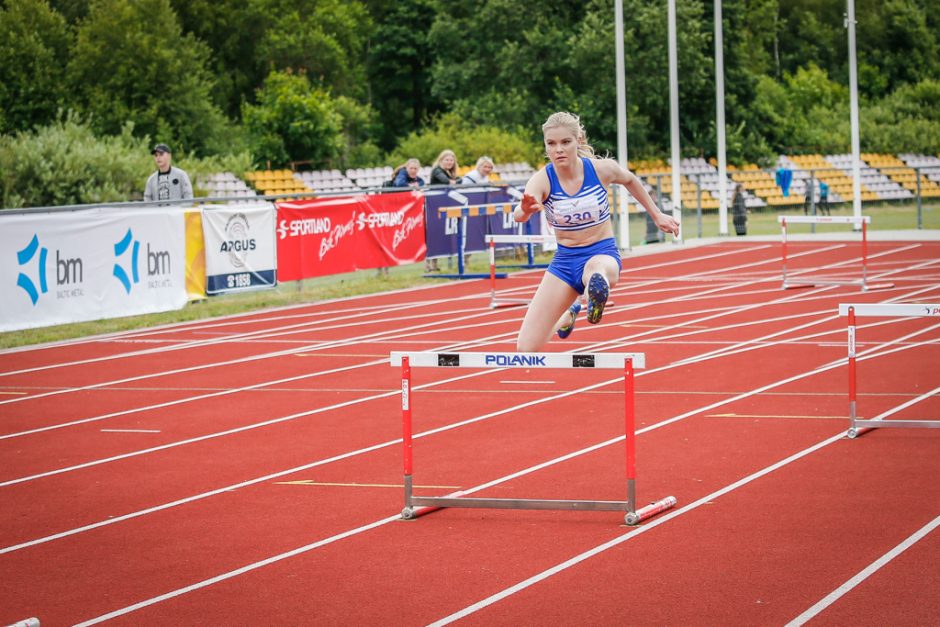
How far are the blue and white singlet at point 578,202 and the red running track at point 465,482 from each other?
159 cm

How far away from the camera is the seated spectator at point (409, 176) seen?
2456 cm

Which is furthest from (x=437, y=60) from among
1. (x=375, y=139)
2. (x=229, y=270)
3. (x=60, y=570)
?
(x=60, y=570)

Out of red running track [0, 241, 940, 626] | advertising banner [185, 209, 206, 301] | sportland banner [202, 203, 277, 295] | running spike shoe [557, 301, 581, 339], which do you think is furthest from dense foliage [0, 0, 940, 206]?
running spike shoe [557, 301, 581, 339]

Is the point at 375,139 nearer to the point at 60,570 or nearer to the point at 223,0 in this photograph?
the point at 223,0

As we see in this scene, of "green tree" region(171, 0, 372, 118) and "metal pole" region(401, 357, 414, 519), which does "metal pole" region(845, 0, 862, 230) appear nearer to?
"green tree" region(171, 0, 372, 118)

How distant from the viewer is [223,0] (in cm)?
5894

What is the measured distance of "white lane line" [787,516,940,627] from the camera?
589 cm

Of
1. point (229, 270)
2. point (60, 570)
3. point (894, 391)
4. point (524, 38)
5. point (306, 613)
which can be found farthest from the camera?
point (524, 38)

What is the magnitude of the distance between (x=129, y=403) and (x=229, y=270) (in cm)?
774

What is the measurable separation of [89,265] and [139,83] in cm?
3043

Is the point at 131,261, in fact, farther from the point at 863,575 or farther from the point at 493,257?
the point at 863,575

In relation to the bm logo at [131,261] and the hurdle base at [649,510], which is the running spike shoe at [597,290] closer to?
the hurdle base at [649,510]

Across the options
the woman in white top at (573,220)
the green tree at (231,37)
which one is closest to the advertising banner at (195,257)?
the woman in white top at (573,220)

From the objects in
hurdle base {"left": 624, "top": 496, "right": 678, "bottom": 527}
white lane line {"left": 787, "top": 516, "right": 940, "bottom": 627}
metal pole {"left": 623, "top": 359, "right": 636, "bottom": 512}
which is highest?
metal pole {"left": 623, "top": 359, "right": 636, "bottom": 512}
